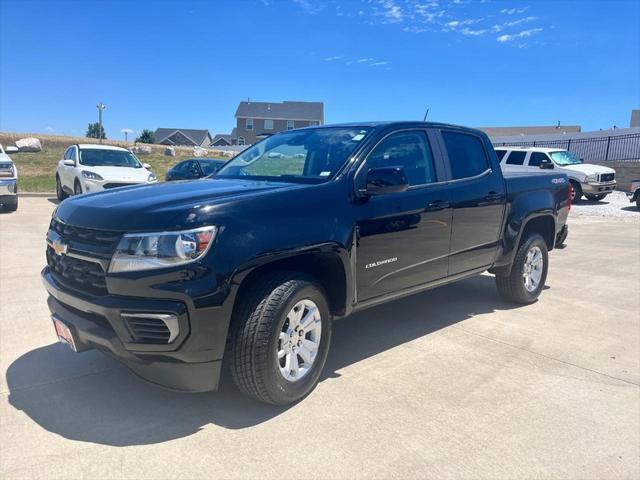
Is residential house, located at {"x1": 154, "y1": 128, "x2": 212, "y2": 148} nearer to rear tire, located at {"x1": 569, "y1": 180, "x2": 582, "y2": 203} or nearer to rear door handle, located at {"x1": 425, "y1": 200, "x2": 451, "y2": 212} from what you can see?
rear tire, located at {"x1": 569, "y1": 180, "x2": 582, "y2": 203}

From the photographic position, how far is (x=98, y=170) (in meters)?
12.6

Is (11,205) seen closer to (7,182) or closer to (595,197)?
(7,182)

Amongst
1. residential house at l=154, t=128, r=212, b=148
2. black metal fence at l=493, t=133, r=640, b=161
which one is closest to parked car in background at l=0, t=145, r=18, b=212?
black metal fence at l=493, t=133, r=640, b=161

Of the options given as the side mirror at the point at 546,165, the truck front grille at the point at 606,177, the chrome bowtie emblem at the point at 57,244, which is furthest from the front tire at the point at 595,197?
the chrome bowtie emblem at the point at 57,244

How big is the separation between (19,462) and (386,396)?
2.21 m

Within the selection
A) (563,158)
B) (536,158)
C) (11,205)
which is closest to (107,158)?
(11,205)

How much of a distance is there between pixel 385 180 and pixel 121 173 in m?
10.5

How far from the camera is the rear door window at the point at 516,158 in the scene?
719 inches

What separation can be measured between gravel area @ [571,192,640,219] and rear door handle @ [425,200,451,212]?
1423cm

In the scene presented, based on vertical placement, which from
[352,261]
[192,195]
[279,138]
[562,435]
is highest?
[279,138]

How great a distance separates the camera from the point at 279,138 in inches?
188

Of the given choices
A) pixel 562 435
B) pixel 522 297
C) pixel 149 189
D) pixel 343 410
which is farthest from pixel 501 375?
pixel 149 189

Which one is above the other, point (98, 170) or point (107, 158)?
point (107, 158)

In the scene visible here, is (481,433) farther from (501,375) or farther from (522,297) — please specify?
(522,297)
